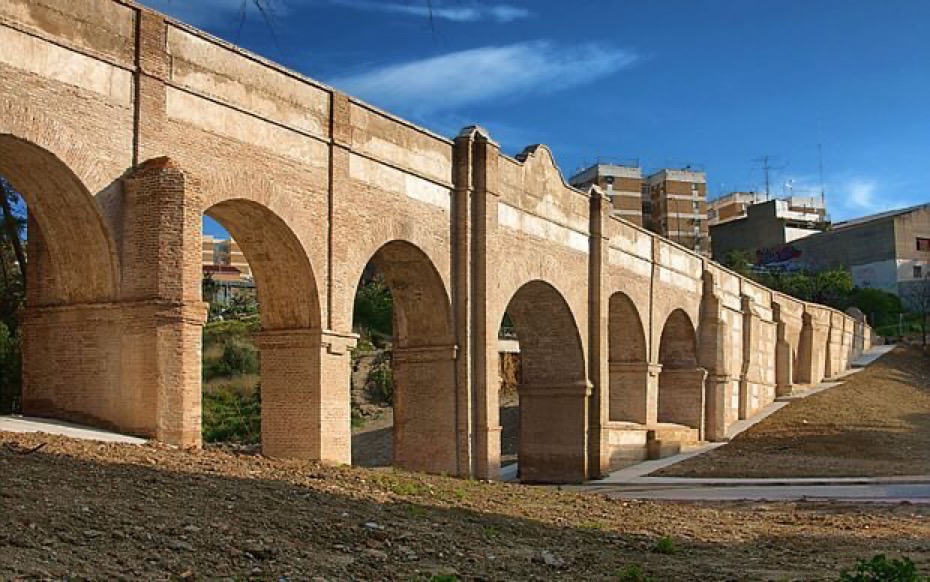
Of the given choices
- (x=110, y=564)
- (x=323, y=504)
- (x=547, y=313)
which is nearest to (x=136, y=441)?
(x=323, y=504)

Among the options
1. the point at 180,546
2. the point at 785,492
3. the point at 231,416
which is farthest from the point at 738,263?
the point at 180,546

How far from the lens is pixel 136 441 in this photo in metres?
13.5

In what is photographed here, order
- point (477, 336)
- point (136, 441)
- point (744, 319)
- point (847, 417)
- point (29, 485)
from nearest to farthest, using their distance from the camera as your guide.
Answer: point (29, 485) → point (136, 441) → point (477, 336) → point (847, 417) → point (744, 319)

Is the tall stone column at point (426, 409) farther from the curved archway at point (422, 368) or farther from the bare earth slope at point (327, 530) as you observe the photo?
the bare earth slope at point (327, 530)

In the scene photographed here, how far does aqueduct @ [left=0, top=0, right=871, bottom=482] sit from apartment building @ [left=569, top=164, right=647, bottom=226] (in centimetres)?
4908

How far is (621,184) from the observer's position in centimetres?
7688

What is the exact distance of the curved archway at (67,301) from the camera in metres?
14.1

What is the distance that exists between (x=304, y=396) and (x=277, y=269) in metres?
1.91

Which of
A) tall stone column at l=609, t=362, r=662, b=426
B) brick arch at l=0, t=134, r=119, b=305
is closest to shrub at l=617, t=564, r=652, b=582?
brick arch at l=0, t=134, r=119, b=305

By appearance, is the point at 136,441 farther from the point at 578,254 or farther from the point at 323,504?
the point at 578,254

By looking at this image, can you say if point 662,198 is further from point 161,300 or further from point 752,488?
point 161,300

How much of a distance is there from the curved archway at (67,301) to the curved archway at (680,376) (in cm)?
2098

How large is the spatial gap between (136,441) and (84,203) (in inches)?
115

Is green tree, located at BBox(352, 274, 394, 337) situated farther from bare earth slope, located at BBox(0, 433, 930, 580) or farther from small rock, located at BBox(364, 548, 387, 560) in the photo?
small rock, located at BBox(364, 548, 387, 560)
